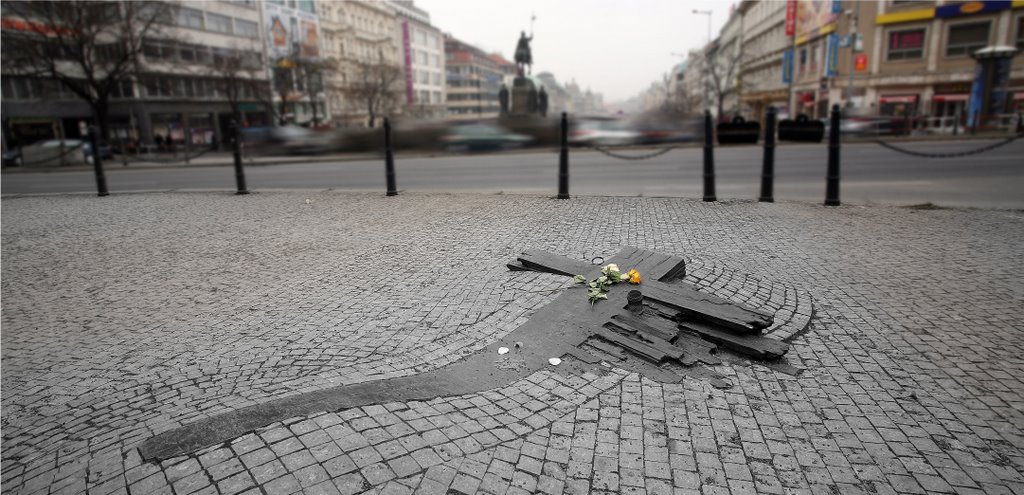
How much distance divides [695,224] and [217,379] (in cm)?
563

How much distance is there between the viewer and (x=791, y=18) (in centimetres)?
5622

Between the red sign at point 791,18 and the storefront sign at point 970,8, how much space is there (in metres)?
16.4

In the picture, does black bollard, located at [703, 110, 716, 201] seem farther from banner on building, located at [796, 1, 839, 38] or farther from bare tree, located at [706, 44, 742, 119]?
bare tree, located at [706, 44, 742, 119]

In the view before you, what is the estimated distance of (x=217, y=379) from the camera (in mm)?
3406

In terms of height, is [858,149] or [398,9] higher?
[398,9]

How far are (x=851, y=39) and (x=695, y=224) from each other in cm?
4055

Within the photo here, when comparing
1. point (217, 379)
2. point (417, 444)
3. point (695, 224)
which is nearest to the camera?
point (417, 444)

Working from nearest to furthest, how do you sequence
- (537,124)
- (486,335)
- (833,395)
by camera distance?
(833,395) → (486,335) → (537,124)

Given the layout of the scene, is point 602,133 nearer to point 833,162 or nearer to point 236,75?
point 833,162

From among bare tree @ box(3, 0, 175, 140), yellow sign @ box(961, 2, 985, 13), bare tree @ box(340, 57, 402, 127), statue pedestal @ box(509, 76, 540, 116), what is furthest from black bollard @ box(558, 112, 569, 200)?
bare tree @ box(340, 57, 402, 127)

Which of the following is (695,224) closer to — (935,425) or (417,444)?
(935,425)

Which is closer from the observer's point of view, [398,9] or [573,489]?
[573,489]

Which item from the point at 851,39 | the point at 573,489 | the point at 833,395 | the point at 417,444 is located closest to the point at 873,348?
the point at 833,395

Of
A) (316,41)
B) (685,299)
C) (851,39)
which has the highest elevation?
(316,41)
